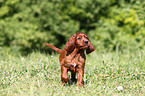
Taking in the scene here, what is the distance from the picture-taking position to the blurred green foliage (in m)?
13.5

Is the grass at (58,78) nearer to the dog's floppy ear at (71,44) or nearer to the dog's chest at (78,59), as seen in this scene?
the dog's chest at (78,59)

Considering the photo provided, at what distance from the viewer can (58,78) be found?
15.0 ft

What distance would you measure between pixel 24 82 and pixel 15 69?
767mm

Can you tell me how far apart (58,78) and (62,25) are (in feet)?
32.5

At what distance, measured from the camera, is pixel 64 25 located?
1414 cm

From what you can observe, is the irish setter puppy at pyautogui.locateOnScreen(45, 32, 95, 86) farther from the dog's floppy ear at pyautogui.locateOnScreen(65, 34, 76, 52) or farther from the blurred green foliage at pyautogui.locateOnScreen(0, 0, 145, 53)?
the blurred green foliage at pyautogui.locateOnScreen(0, 0, 145, 53)

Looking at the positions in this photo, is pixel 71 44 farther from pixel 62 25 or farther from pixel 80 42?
pixel 62 25

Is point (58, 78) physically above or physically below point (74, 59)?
below

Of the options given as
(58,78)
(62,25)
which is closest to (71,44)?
(58,78)

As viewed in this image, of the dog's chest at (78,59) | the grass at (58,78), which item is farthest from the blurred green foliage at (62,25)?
the dog's chest at (78,59)

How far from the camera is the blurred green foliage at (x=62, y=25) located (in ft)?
44.1

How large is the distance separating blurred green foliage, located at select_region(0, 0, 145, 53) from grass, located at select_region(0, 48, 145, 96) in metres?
7.71

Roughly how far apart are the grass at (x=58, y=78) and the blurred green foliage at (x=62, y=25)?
25.3ft

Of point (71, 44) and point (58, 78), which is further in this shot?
point (58, 78)
